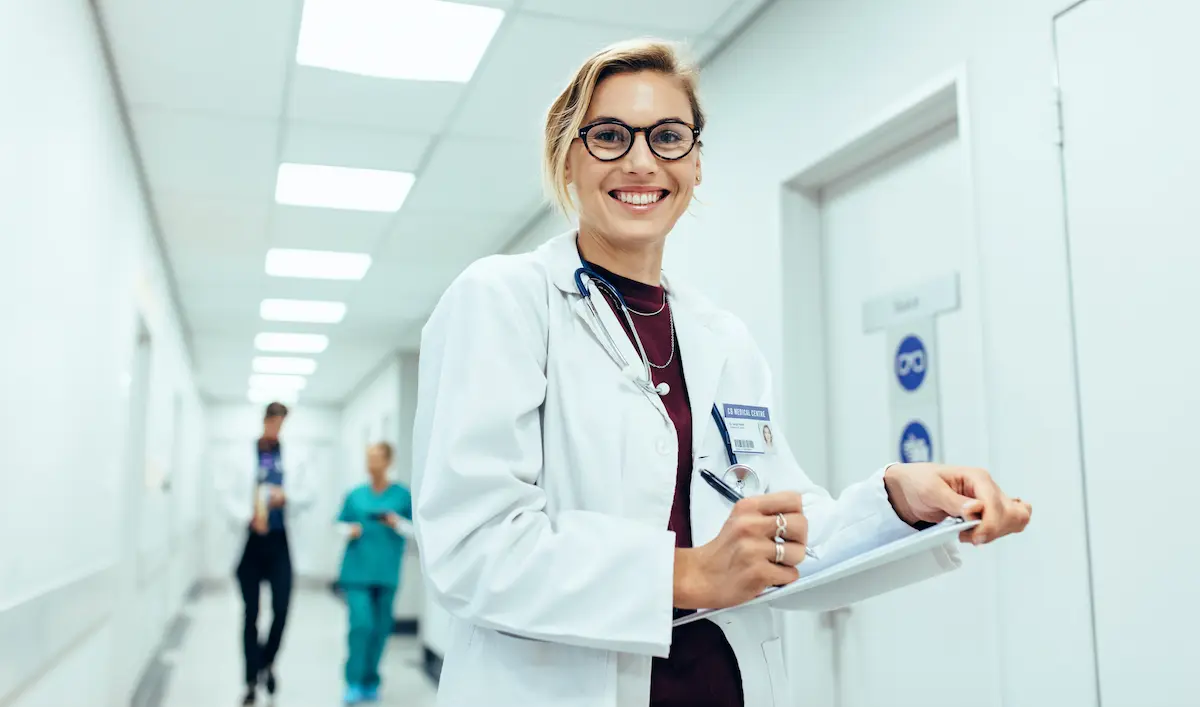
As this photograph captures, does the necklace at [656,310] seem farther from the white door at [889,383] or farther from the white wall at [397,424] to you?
the white wall at [397,424]

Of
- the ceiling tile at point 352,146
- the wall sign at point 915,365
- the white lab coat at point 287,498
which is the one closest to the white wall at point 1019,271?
the wall sign at point 915,365

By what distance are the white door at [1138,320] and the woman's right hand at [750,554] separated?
1051mm

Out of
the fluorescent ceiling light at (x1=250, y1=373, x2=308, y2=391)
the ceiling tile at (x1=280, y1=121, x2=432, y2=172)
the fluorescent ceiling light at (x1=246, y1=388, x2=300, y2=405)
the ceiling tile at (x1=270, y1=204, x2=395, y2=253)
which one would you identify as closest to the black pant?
the ceiling tile at (x1=270, y1=204, x2=395, y2=253)

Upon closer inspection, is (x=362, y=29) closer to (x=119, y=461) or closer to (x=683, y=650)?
(x=119, y=461)

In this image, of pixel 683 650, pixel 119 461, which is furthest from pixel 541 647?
pixel 119 461

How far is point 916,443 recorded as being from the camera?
91.8 inches

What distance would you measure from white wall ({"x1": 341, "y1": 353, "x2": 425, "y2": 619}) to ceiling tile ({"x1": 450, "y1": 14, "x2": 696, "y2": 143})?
10.9 feet

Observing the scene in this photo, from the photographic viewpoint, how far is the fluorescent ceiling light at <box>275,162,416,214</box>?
440cm

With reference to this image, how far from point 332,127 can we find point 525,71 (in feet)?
3.14

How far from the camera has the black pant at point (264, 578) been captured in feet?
16.3

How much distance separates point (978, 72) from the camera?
2.04 meters

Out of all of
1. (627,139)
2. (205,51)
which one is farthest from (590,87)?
(205,51)

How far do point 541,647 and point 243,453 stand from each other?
14.4m

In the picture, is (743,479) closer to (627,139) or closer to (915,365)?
(627,139)
